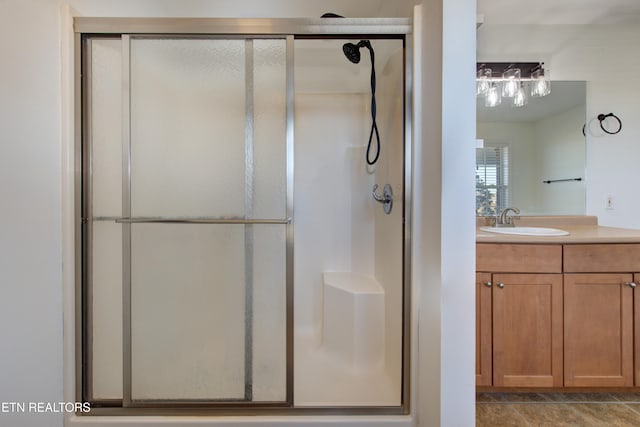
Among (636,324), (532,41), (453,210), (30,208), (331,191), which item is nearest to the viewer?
(453,210)

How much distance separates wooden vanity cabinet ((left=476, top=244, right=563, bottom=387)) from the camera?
160 cm

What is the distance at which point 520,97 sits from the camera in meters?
2.09

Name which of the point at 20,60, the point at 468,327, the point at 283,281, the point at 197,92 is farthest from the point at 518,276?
the point at 20,60

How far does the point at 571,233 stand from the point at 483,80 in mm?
1213

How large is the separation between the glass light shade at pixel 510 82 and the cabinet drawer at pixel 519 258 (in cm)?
117

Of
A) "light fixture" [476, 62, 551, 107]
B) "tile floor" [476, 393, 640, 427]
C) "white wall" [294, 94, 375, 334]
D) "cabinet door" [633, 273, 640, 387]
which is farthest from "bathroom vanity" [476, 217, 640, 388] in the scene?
"light fixture" [476, 62, 551, 107]

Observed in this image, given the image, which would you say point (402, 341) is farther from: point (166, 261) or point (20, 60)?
point (20, 60)

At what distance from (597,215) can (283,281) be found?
2.36m

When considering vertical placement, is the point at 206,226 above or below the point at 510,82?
below

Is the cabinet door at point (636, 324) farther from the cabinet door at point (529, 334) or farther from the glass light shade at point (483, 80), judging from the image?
the glass light shade at point (483, 80)

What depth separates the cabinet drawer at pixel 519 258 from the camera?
161 cm

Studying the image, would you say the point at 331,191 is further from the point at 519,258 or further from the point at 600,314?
the point at 600,314

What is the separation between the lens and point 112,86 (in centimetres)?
141

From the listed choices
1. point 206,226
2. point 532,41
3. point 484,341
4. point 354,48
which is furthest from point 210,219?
point 532,41
